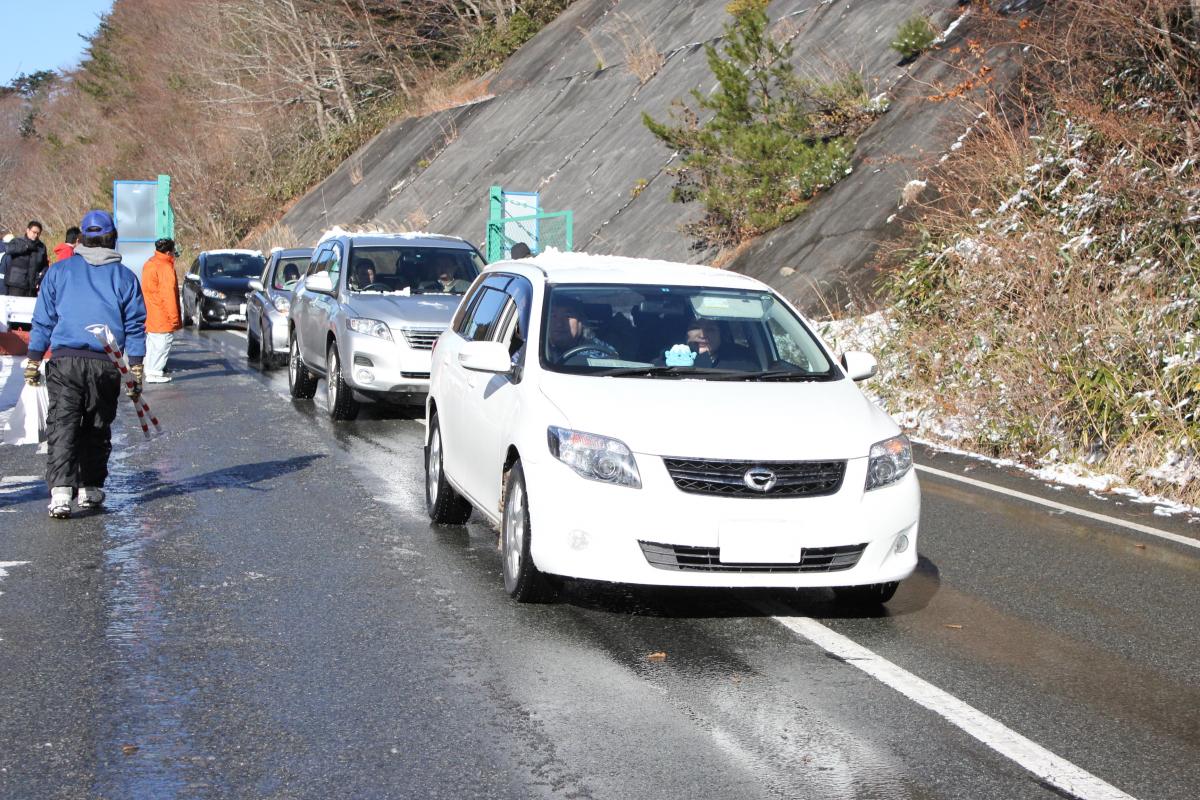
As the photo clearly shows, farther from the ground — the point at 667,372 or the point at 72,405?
the point at 667,372

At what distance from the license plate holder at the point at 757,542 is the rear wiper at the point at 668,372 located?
4.14 feet

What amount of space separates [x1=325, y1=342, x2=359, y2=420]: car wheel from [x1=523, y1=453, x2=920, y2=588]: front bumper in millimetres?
8384

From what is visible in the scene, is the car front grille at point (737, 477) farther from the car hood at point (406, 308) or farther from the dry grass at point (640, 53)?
the dry grass at point (640, 53)

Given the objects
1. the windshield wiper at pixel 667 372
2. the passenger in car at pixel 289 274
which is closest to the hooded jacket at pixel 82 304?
the windshield wiper at pixel 667 372

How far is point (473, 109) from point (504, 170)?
7829 millimetres

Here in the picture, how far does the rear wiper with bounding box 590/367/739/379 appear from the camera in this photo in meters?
7.43

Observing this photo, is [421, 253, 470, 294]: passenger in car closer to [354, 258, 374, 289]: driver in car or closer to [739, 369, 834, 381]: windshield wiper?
[354, 258, 374, 289]: driver in car

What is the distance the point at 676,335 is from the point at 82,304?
145 inches

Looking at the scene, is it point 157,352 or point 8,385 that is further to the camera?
point 157,352

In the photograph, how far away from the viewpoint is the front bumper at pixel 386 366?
47.2 ft

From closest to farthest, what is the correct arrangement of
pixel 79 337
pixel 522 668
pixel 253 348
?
pixel 522 668 → pixel 79 337 → pixel 253 348

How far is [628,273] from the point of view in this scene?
8.38m

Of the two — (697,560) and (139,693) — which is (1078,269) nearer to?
(697,560)

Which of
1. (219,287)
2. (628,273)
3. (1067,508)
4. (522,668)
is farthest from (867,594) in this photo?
(219,287)
